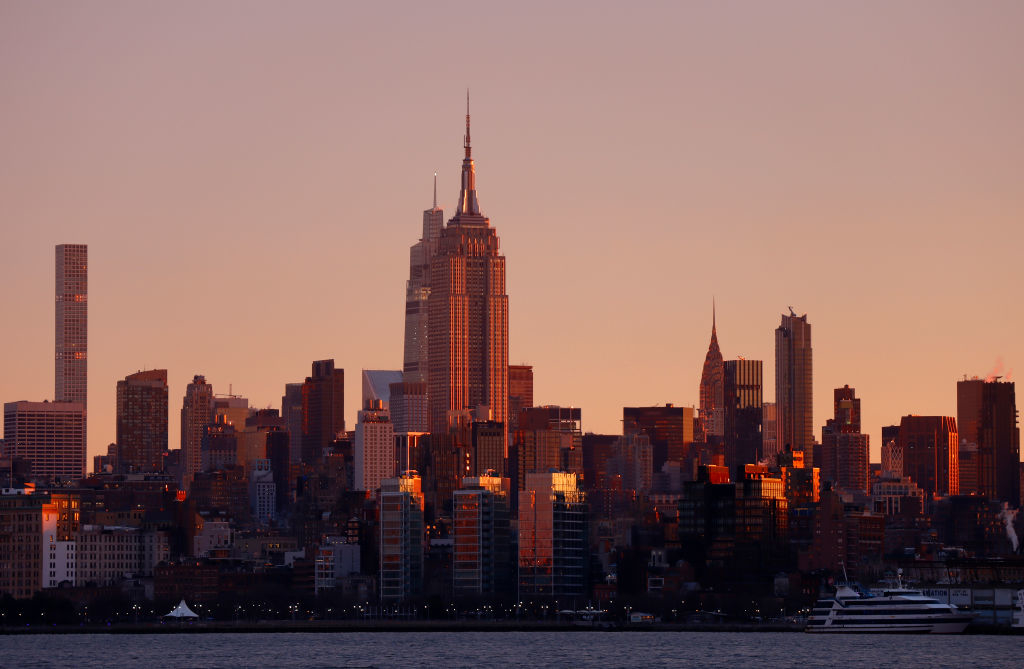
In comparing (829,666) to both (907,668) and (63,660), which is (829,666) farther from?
(63,660)

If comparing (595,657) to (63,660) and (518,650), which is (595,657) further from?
(63,660)

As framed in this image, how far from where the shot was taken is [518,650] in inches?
7869

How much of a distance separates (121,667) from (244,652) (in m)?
22.8

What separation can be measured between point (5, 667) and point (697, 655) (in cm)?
5213

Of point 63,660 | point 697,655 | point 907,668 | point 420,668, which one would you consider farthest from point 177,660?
point 907,668

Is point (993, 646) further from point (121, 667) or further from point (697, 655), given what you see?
point (121, 667)

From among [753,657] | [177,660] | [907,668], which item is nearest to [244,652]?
[177,660]

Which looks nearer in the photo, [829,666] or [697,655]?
[829,666]

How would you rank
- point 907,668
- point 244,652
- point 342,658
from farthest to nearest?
point 244,652 < point 342,658 < point 907,668

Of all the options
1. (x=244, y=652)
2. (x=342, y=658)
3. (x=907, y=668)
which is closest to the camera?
(x=907, y=668)

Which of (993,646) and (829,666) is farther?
(993,646)

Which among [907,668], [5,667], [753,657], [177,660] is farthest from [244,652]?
[907,668]

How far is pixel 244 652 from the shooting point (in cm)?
19875

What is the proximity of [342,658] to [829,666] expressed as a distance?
125ft
